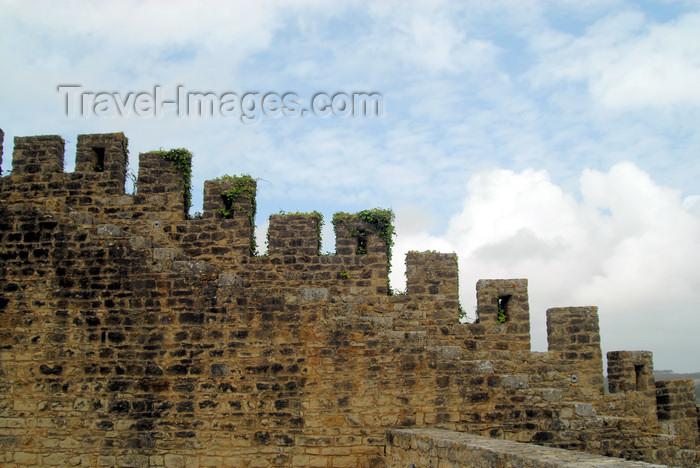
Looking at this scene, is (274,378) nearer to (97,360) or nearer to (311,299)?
(311,299)

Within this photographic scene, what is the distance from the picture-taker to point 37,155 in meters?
12.5

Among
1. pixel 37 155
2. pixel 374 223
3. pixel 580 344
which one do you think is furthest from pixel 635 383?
pixel 37 155

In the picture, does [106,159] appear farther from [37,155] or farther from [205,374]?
[205,374]

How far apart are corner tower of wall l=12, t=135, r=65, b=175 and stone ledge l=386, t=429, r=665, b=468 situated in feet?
27.8

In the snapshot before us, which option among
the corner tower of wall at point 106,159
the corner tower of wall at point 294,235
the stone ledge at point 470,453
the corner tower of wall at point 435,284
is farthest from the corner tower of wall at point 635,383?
the corner tower of wall at point 106,159

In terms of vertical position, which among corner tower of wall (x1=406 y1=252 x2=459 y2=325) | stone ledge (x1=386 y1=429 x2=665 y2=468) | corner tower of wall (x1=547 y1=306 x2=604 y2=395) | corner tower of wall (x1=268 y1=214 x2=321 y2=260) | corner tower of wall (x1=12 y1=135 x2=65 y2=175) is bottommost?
stone ledge (x1=386 y1=429 x2=665 y2=468)

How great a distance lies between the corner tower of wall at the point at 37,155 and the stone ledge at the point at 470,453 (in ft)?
27.8

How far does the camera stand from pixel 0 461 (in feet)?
30.1

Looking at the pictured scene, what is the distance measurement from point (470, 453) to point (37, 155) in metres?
10.2

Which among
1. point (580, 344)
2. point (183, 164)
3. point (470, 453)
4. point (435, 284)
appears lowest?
point (470, 453)

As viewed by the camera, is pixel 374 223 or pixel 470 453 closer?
pixel 470 453

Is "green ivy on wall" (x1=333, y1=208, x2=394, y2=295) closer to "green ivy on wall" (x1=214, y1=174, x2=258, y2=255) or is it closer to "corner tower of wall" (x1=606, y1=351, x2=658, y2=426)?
"green ivy on wall" (x1=214, y1=174, x2=258, y2=255)

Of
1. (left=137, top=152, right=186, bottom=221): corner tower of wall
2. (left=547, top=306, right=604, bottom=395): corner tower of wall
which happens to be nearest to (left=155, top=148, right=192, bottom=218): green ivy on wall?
(left=137, top=152, right=186, bottom=221): corner tower of wall

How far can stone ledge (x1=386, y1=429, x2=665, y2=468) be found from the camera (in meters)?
5.49
